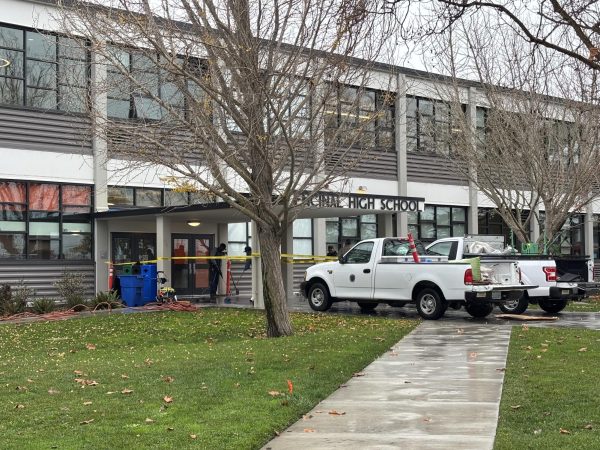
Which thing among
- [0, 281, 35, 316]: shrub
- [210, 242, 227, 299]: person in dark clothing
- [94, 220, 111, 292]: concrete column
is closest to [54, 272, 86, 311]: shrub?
[94, 220, 111, 292]: concrete column

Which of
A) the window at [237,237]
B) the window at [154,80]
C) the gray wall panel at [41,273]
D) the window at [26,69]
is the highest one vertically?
the window at [26,69]

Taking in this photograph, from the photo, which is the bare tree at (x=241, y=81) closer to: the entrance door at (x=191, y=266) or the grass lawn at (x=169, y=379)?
the grass lawn at (x=169, y=379)

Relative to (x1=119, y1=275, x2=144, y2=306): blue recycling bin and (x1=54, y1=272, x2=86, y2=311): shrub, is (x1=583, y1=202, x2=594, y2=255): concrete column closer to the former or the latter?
(x1=119, y1=275, x2=144, y2=306): blue recycling bin

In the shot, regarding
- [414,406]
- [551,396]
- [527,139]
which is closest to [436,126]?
[527,139]

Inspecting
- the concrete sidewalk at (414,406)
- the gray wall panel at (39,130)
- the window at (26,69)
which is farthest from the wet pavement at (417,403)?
the window at (26,69)

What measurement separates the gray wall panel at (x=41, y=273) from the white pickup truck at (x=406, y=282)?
8061 millimetres

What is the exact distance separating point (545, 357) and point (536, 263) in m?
8.92

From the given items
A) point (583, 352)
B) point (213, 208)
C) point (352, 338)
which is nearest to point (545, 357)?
point (583, 352)

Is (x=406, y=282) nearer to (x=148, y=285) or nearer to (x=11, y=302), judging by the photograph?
(x=148, y=285)

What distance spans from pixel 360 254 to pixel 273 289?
19.8 feet

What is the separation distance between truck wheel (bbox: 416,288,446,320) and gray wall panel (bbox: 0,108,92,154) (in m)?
11.1

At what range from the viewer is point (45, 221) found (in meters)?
26.3

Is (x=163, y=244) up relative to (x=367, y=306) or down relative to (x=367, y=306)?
up

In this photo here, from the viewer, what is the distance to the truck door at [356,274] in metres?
21.2
